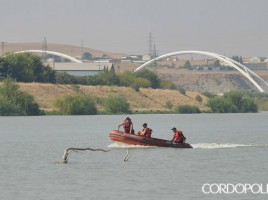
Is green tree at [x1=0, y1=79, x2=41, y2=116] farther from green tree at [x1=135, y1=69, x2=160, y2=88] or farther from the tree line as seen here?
green tree at [x1=135, y1=69, x2=160, y2=88]

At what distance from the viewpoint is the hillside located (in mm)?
134375

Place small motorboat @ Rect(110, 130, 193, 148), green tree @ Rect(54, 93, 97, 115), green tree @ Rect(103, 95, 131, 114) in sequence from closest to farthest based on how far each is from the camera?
small motorboat @ Rect(110, 130, 193, 148), green tree @ Rect(54, 93, 97, 115), green tree @ Rect(103, 95, 131, 114)

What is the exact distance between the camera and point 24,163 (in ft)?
163

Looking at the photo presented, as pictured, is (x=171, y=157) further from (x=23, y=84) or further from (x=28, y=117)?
(x=23, y=84)

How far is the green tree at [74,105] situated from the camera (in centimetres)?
12406

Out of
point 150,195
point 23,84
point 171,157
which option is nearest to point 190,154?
point 171,157

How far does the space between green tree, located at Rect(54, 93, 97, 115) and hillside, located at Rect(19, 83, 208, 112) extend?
121 inches

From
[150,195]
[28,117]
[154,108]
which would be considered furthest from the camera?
[154,108]

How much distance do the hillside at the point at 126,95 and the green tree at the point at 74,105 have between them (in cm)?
308

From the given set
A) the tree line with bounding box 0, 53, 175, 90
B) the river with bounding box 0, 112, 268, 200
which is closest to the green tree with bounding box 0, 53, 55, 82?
the tree line with bounding box 0, 53, 175, 90

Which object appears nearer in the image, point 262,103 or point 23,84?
point 23,84

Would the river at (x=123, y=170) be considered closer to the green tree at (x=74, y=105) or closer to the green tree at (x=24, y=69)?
the green tree at (x=74, y=105)

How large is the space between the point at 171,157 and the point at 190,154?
2491mm

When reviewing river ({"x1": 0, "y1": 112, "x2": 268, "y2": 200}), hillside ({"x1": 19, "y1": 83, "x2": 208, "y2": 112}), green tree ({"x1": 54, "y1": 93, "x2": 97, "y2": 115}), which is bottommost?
river ({"x1": 0, "y1": 112, "x2": 268, "y2": 200})
